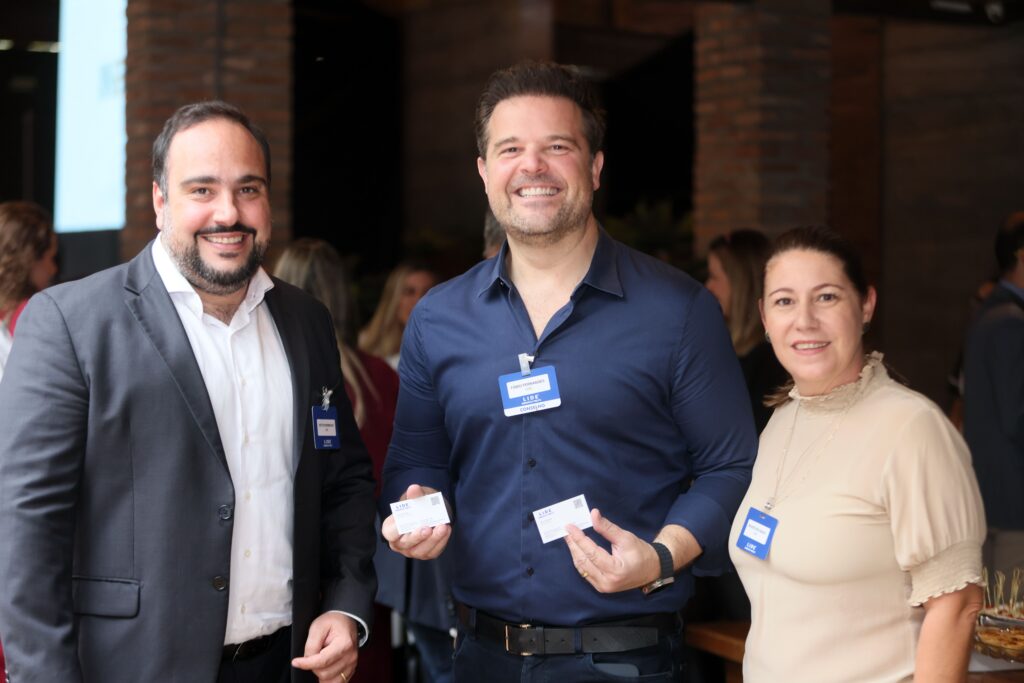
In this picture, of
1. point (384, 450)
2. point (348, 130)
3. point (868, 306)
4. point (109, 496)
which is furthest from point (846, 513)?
point (348, 130)

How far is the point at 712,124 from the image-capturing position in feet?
24.5

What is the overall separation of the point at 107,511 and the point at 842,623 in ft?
4.60

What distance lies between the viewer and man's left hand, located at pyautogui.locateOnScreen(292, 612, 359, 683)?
7.95ft

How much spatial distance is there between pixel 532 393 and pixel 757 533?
0.53m

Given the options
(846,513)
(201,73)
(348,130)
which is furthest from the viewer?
(348,130)

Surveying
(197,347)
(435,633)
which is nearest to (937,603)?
(197,347)

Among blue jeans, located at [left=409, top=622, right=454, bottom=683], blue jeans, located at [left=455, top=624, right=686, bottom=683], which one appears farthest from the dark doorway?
blue jeans, located at [left=455, top=624, right=686, bottom=683]

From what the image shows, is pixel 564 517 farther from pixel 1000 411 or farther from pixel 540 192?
pixel 1000 411

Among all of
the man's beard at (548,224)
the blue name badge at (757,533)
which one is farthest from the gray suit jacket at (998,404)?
the man's beard at (548,224)

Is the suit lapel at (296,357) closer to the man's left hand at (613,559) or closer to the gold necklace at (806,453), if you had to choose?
the man's left hand at (613,559)

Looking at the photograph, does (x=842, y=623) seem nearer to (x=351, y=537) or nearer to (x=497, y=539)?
(x=497, y=539)

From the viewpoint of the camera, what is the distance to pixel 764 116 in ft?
23.6

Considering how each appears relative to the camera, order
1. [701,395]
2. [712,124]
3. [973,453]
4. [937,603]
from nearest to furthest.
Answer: [937,603], [701,395], [973,453], [712,124]

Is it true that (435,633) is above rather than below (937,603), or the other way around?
below
